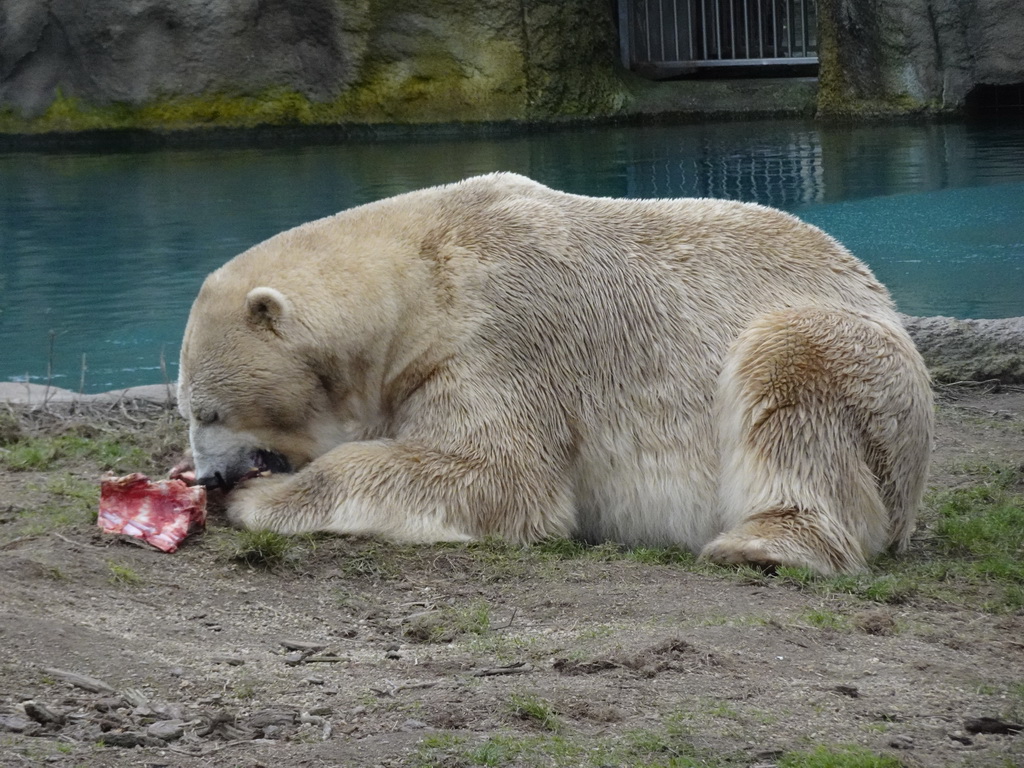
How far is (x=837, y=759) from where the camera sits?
227cm

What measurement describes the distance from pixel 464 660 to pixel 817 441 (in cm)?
138

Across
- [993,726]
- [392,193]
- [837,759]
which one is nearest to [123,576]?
[837,759]

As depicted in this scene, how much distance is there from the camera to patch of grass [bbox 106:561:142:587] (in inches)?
134

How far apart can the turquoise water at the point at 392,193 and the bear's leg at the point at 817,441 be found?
4663 mm

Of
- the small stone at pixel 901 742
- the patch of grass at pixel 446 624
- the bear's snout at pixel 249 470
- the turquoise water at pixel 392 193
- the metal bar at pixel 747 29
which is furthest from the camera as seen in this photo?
the metal bar at pixel 747 29

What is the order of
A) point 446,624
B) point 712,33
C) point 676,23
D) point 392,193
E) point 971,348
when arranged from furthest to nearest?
point 712,33 → point 676,23 → point 392,193 → point 971,348 → point 446,624

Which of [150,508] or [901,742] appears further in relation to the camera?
[150,508]

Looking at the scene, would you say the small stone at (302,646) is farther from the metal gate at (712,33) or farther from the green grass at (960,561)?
the metal gate at (712,33)

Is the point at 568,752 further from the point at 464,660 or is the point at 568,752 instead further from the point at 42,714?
the point at 42,714

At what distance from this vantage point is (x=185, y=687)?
2645mm

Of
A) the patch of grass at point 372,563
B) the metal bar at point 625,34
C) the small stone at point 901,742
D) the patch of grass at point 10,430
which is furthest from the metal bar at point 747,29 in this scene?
the small stone at point 901,742

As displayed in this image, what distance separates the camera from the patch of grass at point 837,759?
Result: 226cm

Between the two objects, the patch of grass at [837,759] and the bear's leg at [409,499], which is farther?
the bear's leg at [409,499]

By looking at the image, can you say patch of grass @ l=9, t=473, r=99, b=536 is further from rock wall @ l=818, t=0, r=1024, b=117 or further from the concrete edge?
rock wall @ l=818, t=0, r=1024, b=117
